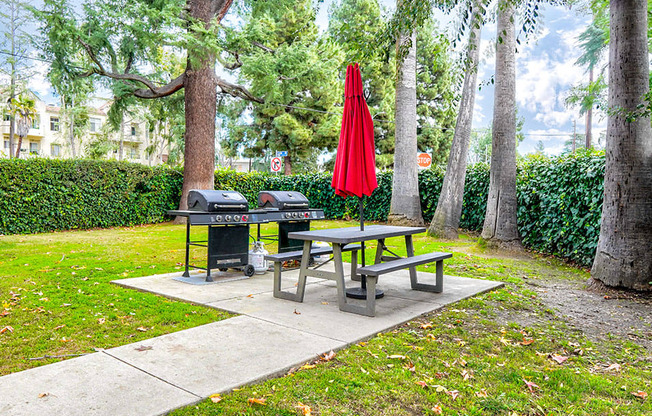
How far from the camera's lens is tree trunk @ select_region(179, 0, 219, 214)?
13.7 metres

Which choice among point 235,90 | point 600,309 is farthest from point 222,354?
point 235,90

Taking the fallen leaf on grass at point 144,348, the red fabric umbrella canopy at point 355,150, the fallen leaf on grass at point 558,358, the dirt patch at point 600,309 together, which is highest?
the red fabric umbrella canopy at point 355,150

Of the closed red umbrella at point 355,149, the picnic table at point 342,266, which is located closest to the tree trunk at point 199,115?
the picnic table at point 342,266

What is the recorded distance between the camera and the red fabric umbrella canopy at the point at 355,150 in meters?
4.65

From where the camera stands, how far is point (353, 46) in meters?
5.51

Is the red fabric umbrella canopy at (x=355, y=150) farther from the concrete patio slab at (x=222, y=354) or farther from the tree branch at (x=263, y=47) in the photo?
the tree branch at (x=263, y=47)

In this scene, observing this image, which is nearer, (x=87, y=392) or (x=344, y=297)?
(x=87, y=392)

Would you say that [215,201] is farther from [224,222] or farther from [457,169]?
[457,169]

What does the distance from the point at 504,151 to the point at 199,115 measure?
9135mm

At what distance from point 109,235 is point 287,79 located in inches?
284

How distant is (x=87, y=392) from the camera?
258cm

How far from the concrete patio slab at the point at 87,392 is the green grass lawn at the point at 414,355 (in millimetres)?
201

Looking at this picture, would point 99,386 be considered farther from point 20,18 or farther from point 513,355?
point 20,18

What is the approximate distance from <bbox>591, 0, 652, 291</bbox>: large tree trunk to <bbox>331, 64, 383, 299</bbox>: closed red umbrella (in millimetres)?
3198
